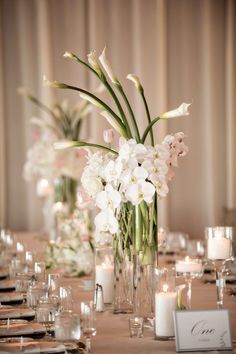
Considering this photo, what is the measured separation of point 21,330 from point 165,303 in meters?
0.41

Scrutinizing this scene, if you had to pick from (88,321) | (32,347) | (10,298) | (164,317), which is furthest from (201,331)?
(10,298)

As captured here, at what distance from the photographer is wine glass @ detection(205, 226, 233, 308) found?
2439 mm

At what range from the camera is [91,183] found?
237 centimetres

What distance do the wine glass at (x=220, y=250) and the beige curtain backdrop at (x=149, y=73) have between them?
426cm

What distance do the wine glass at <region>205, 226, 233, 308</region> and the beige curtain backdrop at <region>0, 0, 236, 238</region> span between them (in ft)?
14.0

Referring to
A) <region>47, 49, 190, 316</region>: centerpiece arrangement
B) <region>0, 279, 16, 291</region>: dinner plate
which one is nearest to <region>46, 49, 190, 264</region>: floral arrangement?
<region>47, 49, 190, 316</region>: centerpiece arrangement

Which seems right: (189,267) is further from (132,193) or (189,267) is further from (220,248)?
(132,193)

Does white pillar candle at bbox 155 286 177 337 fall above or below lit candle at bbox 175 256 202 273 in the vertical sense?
below

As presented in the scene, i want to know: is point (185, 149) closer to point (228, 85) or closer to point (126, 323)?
point (126, 323)

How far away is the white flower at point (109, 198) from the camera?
226 cm

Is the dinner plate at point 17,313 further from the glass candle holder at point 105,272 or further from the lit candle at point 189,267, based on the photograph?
the lit candle at point 189,267

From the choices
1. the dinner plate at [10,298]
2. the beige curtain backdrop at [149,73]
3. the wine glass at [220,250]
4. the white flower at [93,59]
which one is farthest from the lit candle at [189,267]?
the beige curtain backdrop at [149,73]

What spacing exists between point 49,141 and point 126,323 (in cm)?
319

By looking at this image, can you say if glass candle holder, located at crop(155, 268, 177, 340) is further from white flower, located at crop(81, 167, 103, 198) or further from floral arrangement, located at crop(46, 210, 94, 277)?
floral arrangement, located at crop(46, 210, 94, 277)
